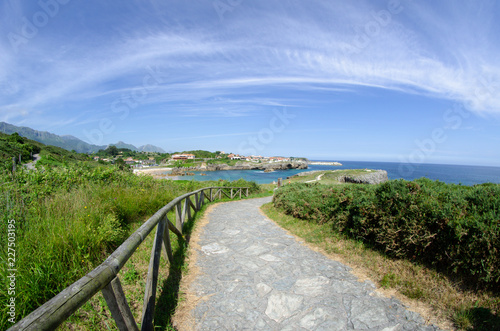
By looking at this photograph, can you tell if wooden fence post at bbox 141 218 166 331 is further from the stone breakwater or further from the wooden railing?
the stone breakwater

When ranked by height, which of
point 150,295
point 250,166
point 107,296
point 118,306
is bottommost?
point 250,166

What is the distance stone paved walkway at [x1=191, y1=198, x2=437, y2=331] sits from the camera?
2848mm

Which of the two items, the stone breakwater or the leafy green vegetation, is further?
the stone breakwater

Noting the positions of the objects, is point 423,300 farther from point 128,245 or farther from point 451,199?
point 128,245

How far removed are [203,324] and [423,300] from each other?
2904 mm

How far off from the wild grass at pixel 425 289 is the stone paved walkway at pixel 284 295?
0.75 feet

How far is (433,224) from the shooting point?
12.5 ft

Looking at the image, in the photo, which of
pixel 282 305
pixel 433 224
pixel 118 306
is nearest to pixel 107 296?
pixel 118 306

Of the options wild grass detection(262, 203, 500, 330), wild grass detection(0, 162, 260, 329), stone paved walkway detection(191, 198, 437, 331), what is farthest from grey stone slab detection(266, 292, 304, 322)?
wild grass detection(0, 162, 260, 329)

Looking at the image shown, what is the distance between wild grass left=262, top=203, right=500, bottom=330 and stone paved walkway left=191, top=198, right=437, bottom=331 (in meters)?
0.23

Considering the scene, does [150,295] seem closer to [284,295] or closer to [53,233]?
[53,233]

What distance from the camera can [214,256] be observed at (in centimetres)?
499

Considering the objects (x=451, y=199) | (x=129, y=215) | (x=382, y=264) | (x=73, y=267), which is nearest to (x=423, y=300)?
(x=382, y=264)

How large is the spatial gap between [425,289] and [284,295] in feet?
6.43
